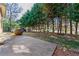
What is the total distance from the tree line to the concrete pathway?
142mm

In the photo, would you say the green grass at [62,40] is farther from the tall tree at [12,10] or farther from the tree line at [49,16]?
the tall tree at [12,10]

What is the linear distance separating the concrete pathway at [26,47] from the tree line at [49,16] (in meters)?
0.14

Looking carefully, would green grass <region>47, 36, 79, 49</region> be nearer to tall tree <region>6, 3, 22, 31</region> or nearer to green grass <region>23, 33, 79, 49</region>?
green grass <region>23, 33, 79, 49</region>

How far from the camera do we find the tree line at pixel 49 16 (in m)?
2.43

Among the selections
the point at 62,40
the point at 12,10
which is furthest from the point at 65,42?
the point at 12,10

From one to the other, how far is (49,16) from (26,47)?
0.41 meters

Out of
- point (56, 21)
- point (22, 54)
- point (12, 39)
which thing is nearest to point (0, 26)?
point (12, 39)

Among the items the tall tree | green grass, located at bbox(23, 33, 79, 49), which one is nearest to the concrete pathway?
green grass, located at bbox(23, 33, 79, 49)

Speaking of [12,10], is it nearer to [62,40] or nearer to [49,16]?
[49,16]

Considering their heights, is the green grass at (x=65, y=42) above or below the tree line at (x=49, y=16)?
below

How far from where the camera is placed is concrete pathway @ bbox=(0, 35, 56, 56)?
2.38 metres

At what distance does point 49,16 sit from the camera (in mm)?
2453

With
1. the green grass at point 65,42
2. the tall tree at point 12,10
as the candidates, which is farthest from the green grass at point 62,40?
the tall tree at point 12,10

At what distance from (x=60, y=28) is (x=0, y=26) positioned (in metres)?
0.64
